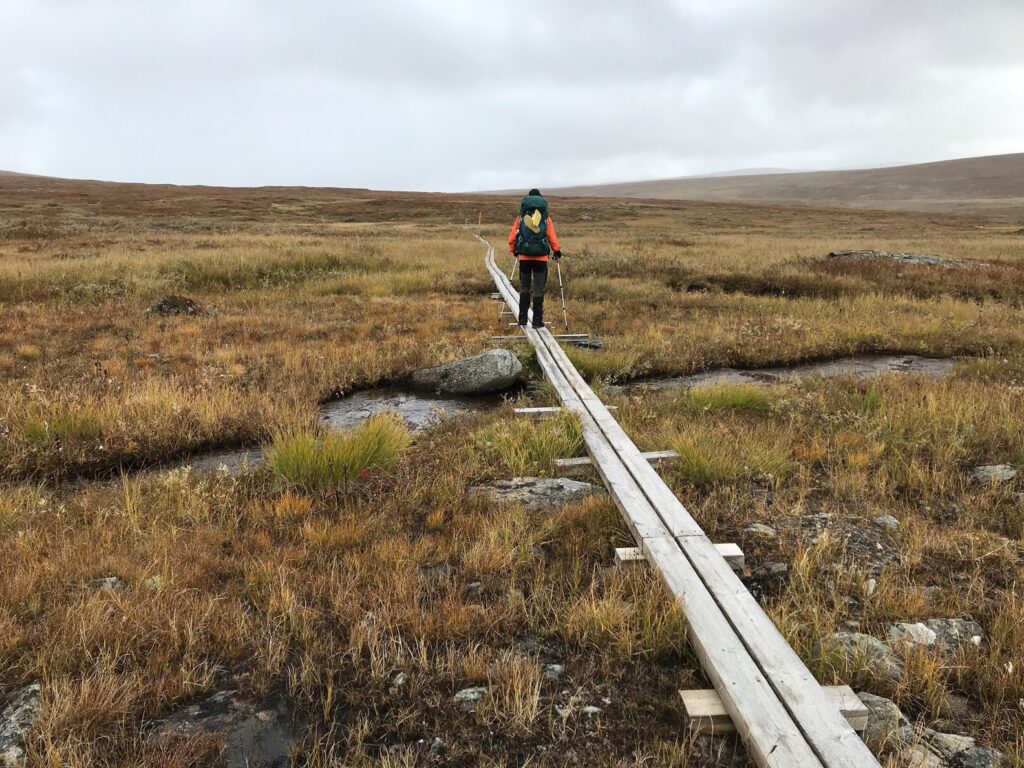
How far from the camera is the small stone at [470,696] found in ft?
9.12

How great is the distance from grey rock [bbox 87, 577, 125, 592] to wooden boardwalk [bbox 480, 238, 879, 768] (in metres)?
3.08

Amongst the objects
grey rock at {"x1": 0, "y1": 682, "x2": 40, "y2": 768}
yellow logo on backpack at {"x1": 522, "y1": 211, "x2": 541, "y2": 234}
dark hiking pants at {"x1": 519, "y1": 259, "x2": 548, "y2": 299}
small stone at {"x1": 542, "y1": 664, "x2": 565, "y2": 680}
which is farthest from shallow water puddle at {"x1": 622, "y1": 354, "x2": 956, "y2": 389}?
grey rock at {"x1": 0, "y1": 682, "x2": 40, "y2": 768}

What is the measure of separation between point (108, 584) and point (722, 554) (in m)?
3.60

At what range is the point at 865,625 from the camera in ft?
11.1

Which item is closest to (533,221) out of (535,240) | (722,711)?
(535,240)

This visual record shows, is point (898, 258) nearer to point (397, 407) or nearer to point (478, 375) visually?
point (478, 375)

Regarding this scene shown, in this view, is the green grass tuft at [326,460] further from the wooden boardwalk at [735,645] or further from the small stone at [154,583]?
the wooden boardwalk at [735,645]

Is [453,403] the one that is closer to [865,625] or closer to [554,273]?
[865,625]

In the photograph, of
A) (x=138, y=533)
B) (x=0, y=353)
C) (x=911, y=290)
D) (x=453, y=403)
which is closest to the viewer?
(x=138, y=533)

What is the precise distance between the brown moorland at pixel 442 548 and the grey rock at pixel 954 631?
83 mm

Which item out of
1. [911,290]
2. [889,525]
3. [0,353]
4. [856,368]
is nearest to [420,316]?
[0,353]

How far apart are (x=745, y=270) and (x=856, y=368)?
1020 centimetres

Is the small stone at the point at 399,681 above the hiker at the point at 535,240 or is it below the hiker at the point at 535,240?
below

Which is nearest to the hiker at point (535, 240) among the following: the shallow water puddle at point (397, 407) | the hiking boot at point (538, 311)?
the hiking boot at point (538, 311)
